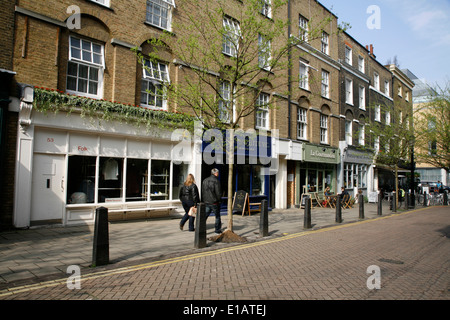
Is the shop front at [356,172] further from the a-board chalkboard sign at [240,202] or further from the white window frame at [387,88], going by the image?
the a-board chalkboard sign at [240,202]

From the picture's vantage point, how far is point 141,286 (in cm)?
439

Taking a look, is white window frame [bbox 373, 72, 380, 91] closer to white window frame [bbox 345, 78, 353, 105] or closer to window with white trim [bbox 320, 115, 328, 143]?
white window frame [bbox 345, 78, 353, 105]

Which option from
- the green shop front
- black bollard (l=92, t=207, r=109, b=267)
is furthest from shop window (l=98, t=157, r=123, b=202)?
the green shop front

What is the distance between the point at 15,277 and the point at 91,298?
175cm

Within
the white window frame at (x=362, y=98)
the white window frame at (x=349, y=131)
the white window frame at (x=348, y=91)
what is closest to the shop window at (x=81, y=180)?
the white window frame at (x=349, y=131)

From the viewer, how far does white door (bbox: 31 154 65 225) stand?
28.3 ft

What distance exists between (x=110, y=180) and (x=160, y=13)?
23.0 ft

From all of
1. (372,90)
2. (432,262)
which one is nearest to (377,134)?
(372,90)

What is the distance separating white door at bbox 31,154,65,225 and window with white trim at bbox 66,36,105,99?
2.41m

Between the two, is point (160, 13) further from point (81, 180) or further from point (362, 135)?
point (362, 135)

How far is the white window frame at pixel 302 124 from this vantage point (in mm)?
18656

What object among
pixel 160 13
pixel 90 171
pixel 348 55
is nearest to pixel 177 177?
pixel 90 171

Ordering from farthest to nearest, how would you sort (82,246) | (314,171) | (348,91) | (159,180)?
(348,91) → (314,171) → (159,180) → (82,246)

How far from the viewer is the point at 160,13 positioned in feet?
39.4
